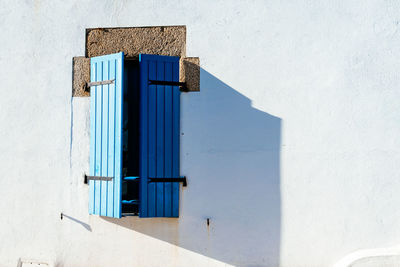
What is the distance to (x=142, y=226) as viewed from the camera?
4055 millimetres

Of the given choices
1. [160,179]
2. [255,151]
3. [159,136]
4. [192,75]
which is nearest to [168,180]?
[160,179]

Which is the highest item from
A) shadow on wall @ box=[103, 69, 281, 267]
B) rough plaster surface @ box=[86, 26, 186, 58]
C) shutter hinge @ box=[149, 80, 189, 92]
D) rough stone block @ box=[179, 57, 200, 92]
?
rough plaster surface @ box=[86, 26, 186, 58]

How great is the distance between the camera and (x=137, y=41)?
13.7 ft

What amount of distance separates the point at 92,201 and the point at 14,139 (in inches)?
44.0

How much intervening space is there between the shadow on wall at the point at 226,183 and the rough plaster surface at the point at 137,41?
437mm

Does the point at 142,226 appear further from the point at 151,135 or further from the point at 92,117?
the point at 92,117

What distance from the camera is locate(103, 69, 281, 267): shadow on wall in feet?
13.0

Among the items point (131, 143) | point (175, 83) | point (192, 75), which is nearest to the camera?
point (175, 83)

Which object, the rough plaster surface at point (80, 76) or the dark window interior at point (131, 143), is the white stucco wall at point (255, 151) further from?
the dark window interior at point (131, 143)

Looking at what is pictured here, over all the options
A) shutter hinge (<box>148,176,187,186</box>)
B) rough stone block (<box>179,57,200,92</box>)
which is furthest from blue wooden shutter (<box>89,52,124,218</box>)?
rough stone block (<box>179,57,200,92</box>)

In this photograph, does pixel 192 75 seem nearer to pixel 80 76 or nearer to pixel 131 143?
pixel 131 143

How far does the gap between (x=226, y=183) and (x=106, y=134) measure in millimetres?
1236

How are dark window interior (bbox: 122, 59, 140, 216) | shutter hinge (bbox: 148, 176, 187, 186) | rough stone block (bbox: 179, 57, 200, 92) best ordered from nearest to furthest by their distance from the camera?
shutter hinge (bbox: 148, 176, 187, 186), rough stone block (bbox: 179, 57, 200, 92), dark window interior (bbox: 122, 59, 140, 216)

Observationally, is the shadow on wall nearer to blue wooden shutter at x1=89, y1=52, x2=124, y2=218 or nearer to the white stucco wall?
the white stucco wall
